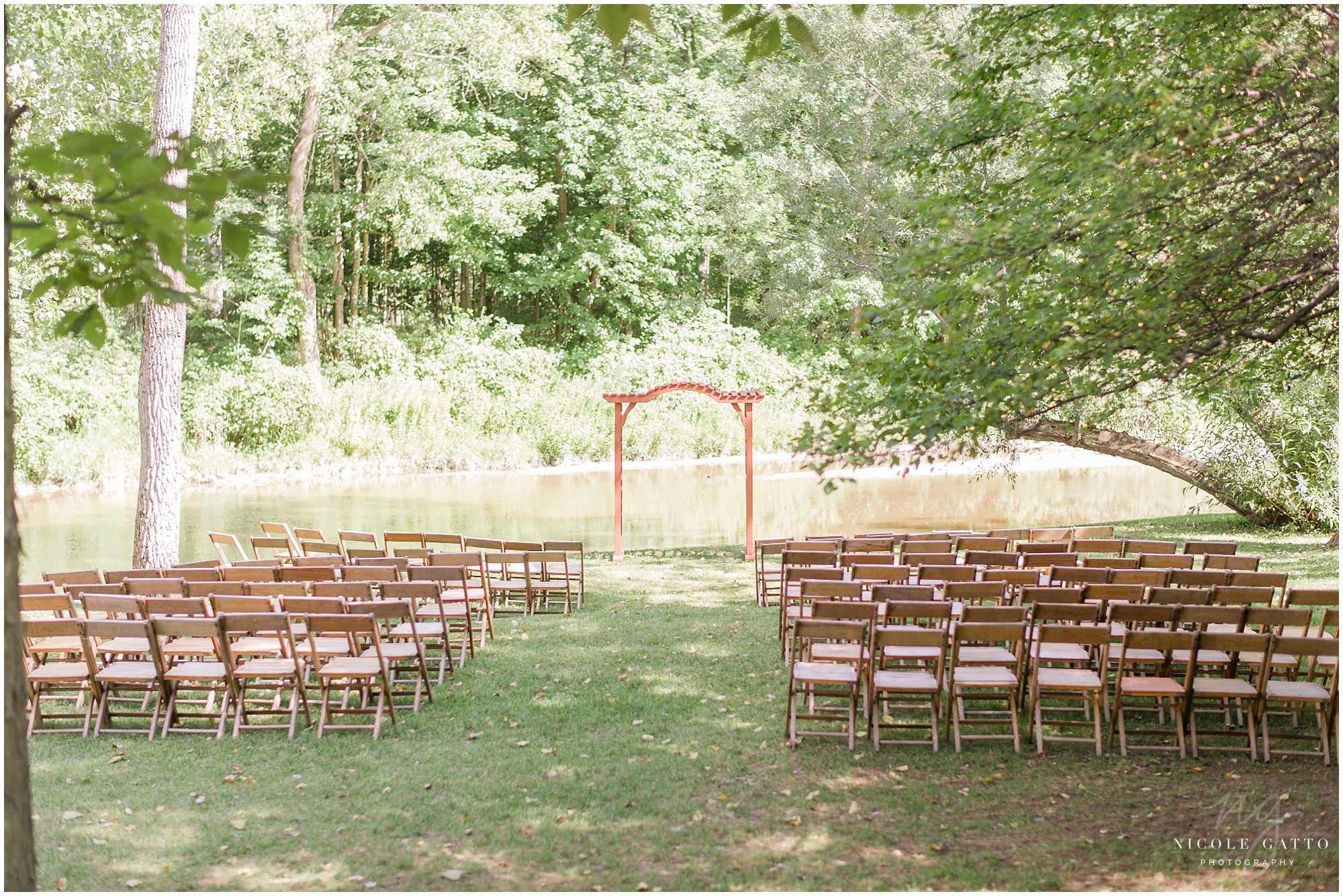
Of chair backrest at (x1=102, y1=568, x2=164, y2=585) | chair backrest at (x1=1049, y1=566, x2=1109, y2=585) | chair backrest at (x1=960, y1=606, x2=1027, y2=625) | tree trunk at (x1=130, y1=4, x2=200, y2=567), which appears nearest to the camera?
chair backrest at (x1=960, y1=606, x2=1027, y2=625)

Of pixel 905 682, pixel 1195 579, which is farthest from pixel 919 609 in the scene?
pixel 1195 579

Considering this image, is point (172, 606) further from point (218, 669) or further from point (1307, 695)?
point (1307, 695)

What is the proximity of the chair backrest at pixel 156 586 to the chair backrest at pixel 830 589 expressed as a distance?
15.6ft

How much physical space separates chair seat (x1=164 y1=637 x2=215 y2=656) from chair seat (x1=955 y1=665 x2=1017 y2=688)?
16.2 feet

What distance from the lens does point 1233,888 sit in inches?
199

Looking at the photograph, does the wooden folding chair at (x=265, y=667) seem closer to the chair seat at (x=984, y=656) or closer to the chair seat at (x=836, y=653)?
the chair seat at (x=836, y=653)

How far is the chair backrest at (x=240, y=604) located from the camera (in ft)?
27.3

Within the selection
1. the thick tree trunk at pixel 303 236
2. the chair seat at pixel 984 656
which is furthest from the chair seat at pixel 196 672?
the thick tree trunk at pixel 303 236

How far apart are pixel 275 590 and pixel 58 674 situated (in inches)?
64.5

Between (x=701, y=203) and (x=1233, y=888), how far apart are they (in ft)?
120

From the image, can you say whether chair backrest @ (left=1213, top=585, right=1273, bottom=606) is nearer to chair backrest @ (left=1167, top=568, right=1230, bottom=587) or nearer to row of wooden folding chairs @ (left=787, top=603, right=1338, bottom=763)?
row of wooden folding chairs @ (left=787, top=603, right=1338, bottom=763)

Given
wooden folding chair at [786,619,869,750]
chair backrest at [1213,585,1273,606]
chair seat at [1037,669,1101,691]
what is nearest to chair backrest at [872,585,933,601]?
wooden folding chair at [786,619,869,750]

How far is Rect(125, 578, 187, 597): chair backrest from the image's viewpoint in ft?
29.6

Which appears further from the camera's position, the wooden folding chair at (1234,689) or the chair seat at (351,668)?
the chair seat at (351,668)
